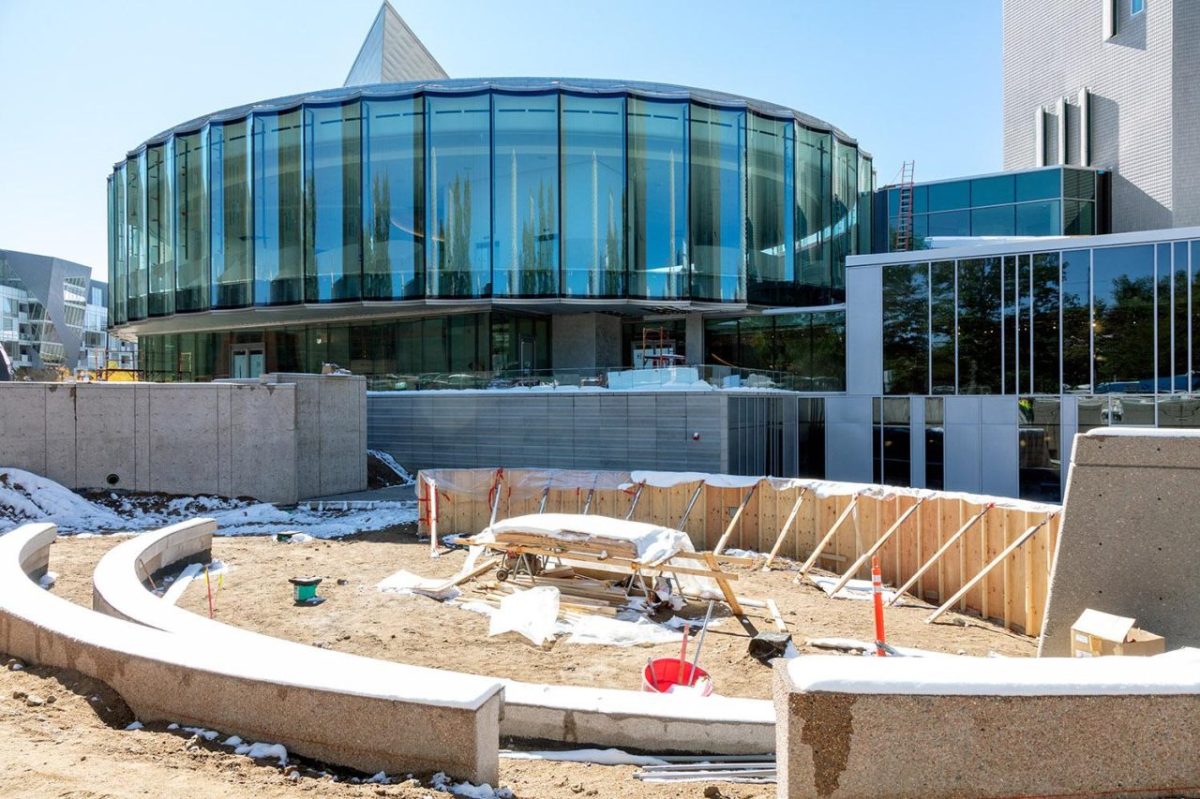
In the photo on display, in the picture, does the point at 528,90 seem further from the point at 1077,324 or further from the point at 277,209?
the point at 1077,324

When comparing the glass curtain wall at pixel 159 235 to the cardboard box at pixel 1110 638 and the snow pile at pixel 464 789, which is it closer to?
the snow pile at pixel 464 789

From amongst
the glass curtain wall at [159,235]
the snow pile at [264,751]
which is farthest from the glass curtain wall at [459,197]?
the snow pile at [264,751]

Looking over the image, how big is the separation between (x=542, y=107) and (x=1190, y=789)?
102 feet

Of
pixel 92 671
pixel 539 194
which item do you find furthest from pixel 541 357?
pixel 92 671

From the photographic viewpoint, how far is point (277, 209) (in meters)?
33.6

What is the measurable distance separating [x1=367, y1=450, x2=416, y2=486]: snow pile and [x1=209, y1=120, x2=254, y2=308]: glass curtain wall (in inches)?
492

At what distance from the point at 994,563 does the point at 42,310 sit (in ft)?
361

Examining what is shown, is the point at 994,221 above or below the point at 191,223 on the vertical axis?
above

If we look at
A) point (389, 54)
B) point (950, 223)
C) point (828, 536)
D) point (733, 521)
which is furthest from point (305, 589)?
point (389, 54)

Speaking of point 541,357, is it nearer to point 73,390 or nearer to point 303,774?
point 73,390

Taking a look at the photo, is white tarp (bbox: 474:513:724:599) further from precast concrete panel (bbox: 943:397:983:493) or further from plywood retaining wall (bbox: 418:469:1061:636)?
precast concrete panel (bbox: 943:397:983:493)

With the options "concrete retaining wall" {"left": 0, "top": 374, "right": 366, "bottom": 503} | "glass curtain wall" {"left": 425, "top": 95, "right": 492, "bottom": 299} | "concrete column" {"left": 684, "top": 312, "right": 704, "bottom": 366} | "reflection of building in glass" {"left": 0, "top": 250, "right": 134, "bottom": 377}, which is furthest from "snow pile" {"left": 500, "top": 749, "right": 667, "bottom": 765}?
"reflection of building in glass" {"left": 0, "top": 250, "right": 134, "bottom": 377}

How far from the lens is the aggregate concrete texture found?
6.96 metres

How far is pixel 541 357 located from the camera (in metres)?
35.5
